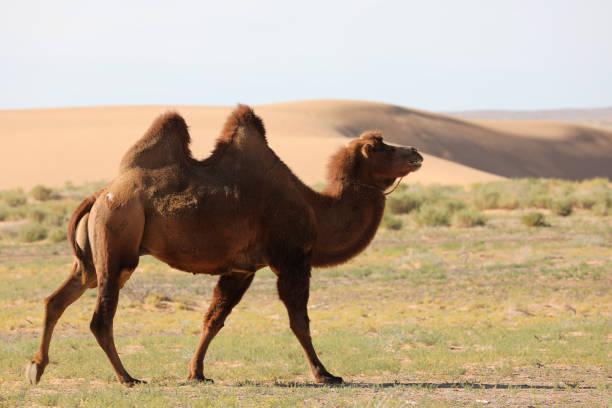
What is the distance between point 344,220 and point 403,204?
24.7 metres

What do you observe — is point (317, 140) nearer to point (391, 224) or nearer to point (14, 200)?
point (14, 200)

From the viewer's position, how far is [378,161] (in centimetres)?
917

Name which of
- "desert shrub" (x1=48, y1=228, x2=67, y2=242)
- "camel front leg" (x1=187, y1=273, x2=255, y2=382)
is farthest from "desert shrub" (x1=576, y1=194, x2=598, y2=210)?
"camel front leg" (x1=187, y1=273, x2=255, y2=382)

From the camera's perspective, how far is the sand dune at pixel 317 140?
207ft

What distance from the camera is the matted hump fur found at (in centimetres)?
839

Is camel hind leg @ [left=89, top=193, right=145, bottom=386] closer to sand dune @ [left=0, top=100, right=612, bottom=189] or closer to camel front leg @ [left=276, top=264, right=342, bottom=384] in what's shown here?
camel front leg @ [left=276, top=264, right=342, bottom=384]

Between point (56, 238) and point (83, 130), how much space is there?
174 feet

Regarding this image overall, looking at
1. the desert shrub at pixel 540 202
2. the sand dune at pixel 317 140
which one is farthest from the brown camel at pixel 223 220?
the sand dune at pixel 317 140

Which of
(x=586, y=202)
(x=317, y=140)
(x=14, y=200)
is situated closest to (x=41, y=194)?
(x=14, y=200)

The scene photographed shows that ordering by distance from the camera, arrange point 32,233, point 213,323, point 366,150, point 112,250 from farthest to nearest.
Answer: point 32,233 → point 366,150 → point 213,323 → point 112,250

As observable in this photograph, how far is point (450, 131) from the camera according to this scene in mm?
107125

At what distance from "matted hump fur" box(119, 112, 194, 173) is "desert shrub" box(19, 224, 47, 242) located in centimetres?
1872

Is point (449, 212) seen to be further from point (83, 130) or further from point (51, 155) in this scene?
point (83, 130)

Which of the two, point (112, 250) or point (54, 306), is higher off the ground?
point (112, 250)
